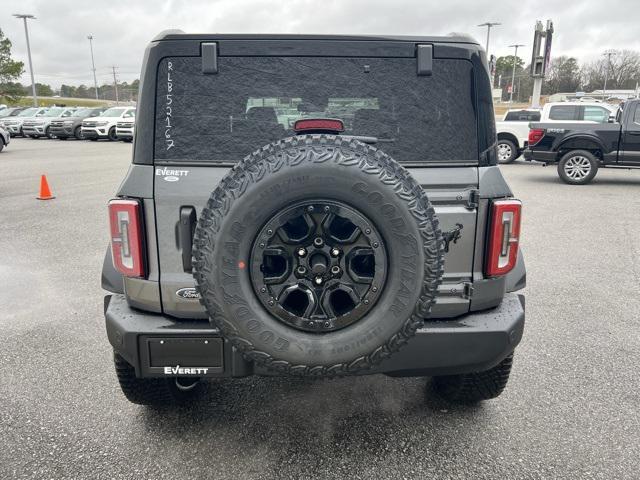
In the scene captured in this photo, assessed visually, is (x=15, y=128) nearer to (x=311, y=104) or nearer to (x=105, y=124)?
(x=105, y=124)

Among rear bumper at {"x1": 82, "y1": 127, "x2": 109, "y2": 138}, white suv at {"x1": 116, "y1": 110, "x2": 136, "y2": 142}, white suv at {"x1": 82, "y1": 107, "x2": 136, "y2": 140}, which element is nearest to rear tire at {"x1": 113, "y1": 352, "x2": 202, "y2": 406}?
white suv at {"x1": 116, "y1": 110, "x2": 136, "y2": 142}

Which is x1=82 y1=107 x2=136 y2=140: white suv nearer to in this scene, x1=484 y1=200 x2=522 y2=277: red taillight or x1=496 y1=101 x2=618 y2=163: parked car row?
x1=496 y1=101 x2=618 y2=163: parked car row

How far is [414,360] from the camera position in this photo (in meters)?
2.33

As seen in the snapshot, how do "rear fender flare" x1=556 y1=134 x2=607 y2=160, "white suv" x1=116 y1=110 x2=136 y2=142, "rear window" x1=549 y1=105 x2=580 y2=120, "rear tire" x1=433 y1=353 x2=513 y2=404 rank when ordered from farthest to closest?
"white suv" x1=116 y1=110 x2=136 y2=142 → "rear window" x1=549 y1=105 x2=580 y2=120 → "rear fender flare" x1=556 y1=134 x2=607 y2=160 → "rear tire" x1=433 y1=353 x2=513 y2=404

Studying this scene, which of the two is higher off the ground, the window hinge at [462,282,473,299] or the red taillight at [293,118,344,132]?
the red taillight at [293,118,344,132]

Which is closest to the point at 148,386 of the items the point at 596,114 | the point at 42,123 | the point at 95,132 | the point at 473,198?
the point at 473,198

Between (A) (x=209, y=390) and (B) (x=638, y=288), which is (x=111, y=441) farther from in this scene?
(B) (x=638, y=288)

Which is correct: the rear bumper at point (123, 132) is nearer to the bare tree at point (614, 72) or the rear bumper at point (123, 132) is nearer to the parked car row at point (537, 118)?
the parked car row at point (537, 118)

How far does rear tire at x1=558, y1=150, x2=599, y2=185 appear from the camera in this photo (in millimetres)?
11711

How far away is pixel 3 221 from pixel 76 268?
341 cm

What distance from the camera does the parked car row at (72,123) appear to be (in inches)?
995

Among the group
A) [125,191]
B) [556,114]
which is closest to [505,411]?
[125,191]

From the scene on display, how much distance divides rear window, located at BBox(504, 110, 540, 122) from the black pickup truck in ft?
16.2

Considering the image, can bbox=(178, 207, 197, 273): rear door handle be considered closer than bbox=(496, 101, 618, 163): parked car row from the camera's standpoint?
Yes
